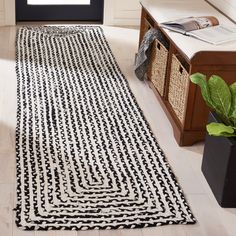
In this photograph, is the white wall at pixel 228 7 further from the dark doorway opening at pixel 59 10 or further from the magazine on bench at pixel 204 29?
the dark doorway opening at pixel 59 10

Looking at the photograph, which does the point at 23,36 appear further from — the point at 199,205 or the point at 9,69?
the point at 199,205

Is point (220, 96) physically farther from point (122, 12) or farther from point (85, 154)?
point (122, 12)

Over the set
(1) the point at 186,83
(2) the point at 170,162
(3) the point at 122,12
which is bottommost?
(2) the point at 170,162

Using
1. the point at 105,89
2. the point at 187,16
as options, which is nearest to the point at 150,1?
the point at 187,16

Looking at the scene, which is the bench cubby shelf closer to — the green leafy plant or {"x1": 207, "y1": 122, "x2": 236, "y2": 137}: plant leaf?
the green leafy plant

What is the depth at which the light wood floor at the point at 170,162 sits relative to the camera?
2.07 m

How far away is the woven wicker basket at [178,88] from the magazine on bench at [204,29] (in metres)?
0.17

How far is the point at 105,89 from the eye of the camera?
3367 millimetres

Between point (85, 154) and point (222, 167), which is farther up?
point (222, 167)

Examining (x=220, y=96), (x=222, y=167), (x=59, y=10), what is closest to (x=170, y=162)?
(x=222, y=167)

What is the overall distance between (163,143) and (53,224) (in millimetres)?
897

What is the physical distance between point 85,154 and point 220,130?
0.74 meters

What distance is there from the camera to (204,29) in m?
2.91

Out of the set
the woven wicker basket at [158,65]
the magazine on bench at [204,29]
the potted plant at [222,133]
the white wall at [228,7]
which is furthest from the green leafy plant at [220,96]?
the white wall at [228,7]
